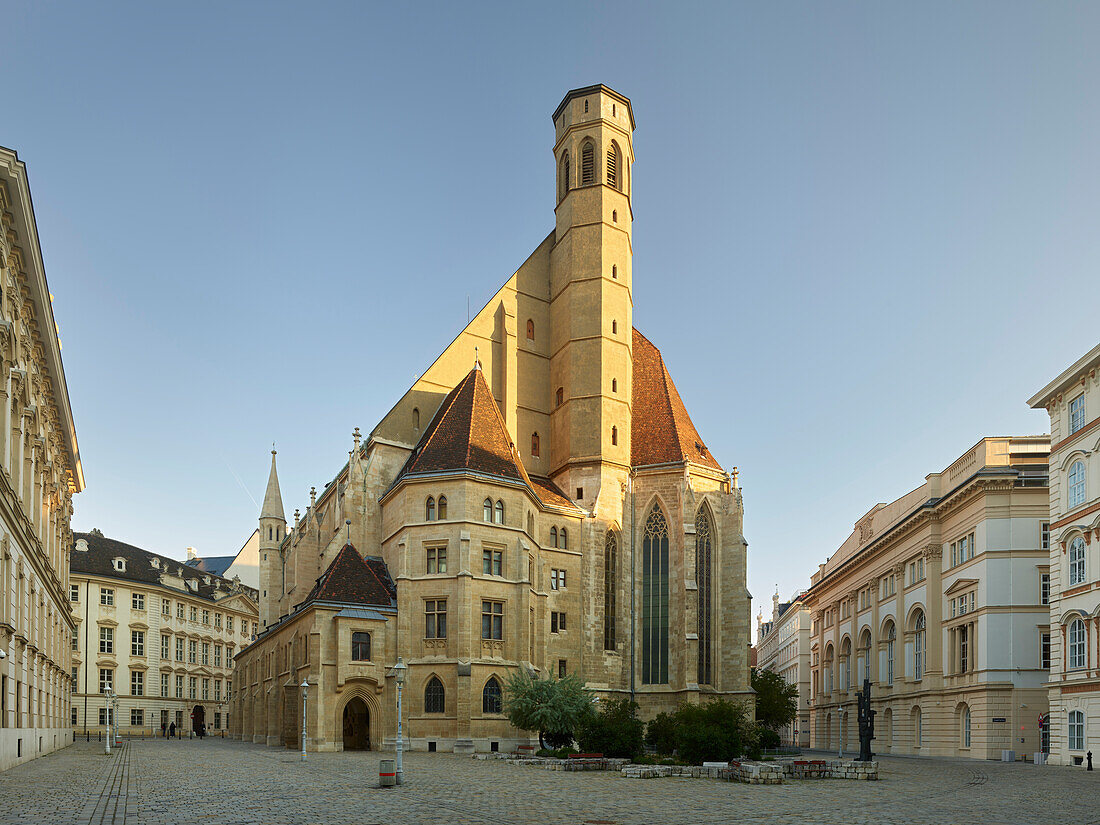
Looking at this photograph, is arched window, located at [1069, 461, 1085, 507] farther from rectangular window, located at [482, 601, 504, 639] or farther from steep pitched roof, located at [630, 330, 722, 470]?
rectangular window, located at [482, 601, 504, 639]

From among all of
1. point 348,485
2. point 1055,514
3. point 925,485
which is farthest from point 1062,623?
point 348,485

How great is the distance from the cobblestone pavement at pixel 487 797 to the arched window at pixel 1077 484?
39.6 ft

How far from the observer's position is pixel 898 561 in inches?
2371

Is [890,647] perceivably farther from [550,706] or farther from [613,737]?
[613,737]

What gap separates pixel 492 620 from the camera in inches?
1837

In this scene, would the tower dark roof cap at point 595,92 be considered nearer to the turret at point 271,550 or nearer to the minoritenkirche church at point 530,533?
the minoritenkirche church at point 530,533

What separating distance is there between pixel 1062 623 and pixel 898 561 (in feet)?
63.8

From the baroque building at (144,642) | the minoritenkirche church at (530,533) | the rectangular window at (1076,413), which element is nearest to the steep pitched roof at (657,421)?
the minoritenkirche church at (530,533)

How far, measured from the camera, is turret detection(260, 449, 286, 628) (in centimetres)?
7188

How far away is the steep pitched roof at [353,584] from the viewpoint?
45250 millimetres

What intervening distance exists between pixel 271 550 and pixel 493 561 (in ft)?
107

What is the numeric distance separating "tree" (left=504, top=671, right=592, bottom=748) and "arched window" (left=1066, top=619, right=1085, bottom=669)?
1908 cm

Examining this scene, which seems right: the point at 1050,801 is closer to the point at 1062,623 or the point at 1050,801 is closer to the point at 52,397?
the point at 1062,623

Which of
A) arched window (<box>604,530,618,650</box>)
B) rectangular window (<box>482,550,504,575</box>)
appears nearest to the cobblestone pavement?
rectangular window (<box>482,550,504,575</box>)
